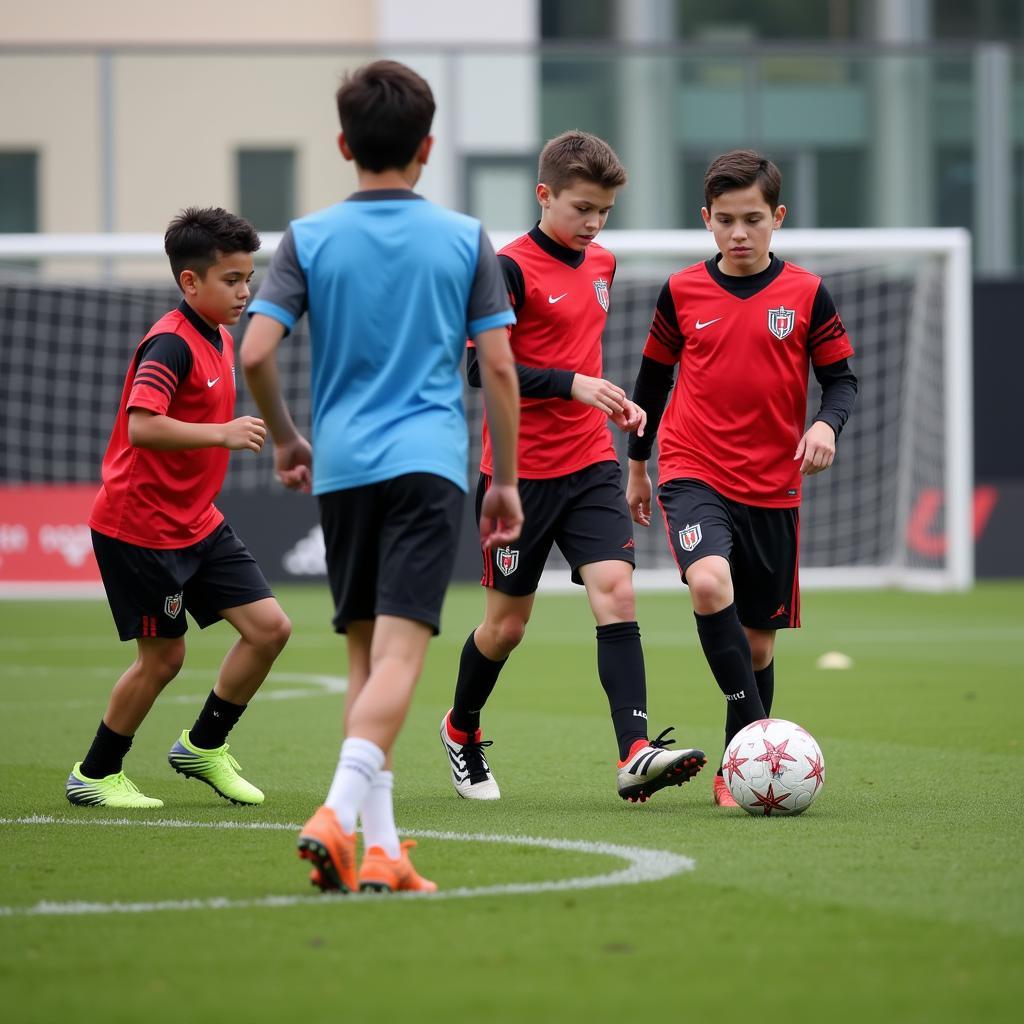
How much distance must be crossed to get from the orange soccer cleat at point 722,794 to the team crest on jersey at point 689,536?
690mm

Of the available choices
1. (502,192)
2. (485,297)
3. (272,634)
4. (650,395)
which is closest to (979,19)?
(502,192)

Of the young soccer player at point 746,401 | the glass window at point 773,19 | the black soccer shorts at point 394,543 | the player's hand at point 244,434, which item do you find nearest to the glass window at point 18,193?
the glass window at point 773,19

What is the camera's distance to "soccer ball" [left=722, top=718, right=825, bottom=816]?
512cm

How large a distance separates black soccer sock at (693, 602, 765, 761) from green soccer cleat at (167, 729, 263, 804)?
142cm

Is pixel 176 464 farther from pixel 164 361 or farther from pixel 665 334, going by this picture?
pixel 665 334

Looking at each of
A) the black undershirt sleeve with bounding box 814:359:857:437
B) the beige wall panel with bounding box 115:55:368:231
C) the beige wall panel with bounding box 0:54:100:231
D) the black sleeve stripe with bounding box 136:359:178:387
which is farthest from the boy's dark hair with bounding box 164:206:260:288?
the beige wall panel with bounding box 0:54:100:231

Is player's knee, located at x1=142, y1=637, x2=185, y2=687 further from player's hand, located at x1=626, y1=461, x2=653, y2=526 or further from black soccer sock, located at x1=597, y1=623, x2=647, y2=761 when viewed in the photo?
player's hand, located at x1=626, y1=461, x2=653, y2=526

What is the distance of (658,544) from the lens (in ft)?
63.5

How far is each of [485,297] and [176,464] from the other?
174 centimetres

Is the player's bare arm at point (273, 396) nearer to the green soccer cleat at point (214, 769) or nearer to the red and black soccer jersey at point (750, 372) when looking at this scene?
the green soccer cleat at point (214, 769)

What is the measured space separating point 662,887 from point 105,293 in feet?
53.4

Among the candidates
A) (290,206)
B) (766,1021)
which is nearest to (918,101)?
(290,206)

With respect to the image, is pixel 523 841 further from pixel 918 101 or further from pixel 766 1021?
pixel 918 101

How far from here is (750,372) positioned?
5.64 metres
